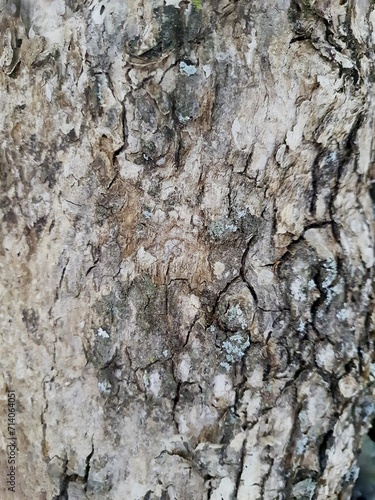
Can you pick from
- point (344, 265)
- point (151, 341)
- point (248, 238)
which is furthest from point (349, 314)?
point (151, 341)

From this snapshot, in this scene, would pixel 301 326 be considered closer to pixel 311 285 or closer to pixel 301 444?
pixel 311 285

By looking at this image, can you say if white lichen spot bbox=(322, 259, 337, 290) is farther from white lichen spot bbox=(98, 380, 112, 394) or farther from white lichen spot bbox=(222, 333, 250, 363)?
white lichen spot bbox=(98, 380, 112, 394)

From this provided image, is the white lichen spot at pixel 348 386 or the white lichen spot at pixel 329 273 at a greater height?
the white lichen spot at pixel 329 273

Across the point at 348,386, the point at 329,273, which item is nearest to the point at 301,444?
the point at 348,386

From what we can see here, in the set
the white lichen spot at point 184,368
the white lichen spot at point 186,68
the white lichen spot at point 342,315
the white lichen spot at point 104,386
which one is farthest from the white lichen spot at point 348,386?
the white lichen spot at point 186,68

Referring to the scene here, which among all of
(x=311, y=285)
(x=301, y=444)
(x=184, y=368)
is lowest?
(x=301, y=444)

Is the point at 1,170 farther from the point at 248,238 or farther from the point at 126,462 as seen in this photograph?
the point at 126,462

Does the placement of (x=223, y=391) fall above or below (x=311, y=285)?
below

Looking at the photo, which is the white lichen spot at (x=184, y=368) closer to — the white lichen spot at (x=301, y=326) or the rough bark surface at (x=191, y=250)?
the rough bark surface at (x=191, y=250)
